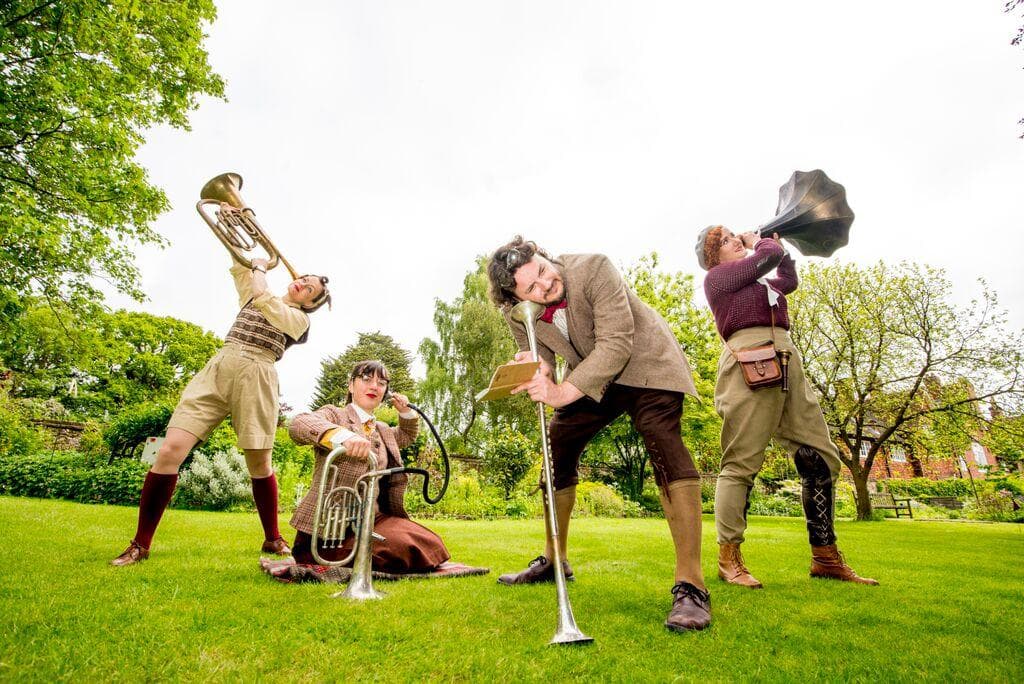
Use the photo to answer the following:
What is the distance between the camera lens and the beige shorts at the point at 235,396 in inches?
132

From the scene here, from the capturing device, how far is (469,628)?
73.9 inches

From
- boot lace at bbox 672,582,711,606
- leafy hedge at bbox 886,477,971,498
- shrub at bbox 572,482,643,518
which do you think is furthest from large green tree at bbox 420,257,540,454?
leafy hedge at bbox 886,477,971,498

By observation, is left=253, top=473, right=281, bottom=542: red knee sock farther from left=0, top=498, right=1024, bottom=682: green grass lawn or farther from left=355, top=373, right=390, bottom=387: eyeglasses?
left=355, top=373, right=390, bottom=387: eyeglasses

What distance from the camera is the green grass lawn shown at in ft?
4.81

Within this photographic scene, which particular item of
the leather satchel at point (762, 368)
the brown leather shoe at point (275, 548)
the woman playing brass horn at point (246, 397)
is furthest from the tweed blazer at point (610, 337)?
the brown leather shoe at point (275, 548)

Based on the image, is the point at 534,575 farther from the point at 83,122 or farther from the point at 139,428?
the point at 139,428

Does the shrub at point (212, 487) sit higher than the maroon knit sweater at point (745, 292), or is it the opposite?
the maroon knit sweater at point (745, 292)

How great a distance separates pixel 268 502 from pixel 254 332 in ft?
4.33

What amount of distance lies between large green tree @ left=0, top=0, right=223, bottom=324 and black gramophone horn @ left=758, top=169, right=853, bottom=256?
9.60m

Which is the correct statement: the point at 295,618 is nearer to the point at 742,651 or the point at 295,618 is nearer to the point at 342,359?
the point at 742,651

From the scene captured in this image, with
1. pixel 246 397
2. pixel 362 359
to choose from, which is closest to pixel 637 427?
pixel 246 397

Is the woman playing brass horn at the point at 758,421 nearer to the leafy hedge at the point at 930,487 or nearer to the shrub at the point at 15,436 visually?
the shrub at the point at 15,436

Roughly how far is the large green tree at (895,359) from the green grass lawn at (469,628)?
13.8 meters

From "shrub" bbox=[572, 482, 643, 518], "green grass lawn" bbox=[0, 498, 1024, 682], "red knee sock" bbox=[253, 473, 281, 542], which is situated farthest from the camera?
"shrub" bbox=[572, 482, 643, 518]
